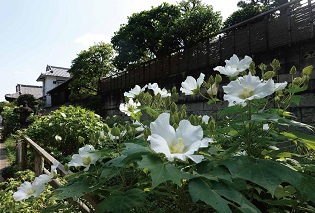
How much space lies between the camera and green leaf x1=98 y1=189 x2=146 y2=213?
86 cm

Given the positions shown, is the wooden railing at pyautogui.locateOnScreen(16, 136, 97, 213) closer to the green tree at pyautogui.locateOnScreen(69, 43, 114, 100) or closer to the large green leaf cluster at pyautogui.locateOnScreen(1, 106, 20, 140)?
the large green leaf cluster at pyautogui.locateOnScreen(1, 106, 20, 140)

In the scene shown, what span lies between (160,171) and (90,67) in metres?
17.6

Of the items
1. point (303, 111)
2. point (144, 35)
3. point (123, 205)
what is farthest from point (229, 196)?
point (144, 35)

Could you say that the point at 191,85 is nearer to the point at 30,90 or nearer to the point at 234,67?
the point at 234,67

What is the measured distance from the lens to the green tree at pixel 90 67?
17.6 meters

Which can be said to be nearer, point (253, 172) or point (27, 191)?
point (253, 172)

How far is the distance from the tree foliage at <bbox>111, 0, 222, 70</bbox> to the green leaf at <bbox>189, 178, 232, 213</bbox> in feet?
34.1

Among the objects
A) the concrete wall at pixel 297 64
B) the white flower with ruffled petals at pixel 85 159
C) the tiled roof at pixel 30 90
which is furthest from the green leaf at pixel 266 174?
the tiled roof at pixel 30 90

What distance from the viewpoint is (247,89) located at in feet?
3.29

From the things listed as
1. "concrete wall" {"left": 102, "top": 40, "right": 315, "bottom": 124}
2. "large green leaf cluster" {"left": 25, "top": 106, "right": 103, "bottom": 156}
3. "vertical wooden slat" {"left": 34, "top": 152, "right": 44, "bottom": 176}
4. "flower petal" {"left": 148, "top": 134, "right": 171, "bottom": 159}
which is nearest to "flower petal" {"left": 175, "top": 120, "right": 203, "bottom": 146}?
"flower petal" {"left": 148, "top": 134, "right": 171, "bottom": 159}

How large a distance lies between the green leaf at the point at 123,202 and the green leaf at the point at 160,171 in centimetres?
20

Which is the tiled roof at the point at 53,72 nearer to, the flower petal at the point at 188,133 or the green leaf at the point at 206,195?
the flower petal at the point at 188,133

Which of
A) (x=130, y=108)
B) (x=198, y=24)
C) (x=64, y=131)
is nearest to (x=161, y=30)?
(x=198, y=24)

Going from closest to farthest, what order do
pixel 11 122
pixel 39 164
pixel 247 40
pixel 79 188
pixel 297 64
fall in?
pixel 79 188 → pixel 39 164 → pixel 297 64 → pixel 247 40 → pixel 11 122
